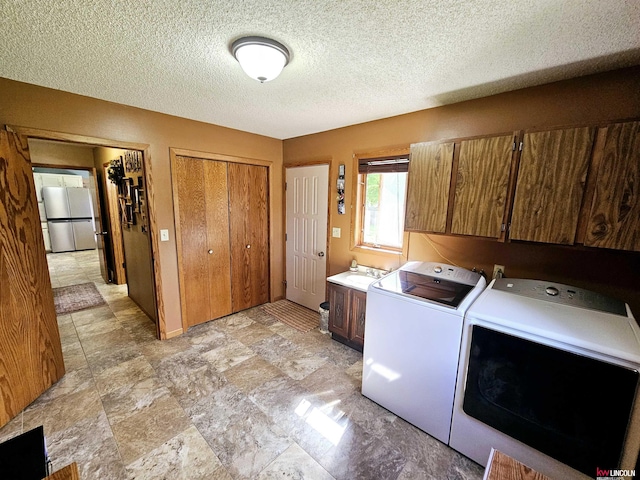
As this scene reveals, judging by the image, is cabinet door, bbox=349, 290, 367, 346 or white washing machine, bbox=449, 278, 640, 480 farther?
cabinet door, bbox=349, 290, 367, 346

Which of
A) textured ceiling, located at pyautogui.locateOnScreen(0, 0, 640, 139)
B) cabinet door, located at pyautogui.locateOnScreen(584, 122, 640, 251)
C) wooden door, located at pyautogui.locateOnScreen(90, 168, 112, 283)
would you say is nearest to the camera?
textured ceiling, located at pyautogui.locateOnScreen(0, 0, 640, 139)

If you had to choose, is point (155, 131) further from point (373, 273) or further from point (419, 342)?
point (419, 342)

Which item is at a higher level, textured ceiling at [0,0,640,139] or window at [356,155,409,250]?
textured ceiling at [0,0,640,139]

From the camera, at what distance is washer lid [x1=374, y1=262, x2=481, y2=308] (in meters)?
1.80

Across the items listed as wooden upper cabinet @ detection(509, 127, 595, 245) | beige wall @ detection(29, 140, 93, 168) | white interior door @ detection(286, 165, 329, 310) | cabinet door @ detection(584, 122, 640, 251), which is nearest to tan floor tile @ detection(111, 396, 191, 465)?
white interior door @ detection(286, 165, 329, 310)

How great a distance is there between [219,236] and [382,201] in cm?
205

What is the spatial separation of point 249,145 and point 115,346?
2.76 meters

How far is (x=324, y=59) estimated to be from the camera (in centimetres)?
159

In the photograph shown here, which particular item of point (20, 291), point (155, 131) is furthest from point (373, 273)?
point (20, 291)

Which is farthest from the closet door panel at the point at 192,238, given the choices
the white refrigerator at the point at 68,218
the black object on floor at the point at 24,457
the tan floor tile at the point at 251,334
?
the white refrigerator at the point at 68,218

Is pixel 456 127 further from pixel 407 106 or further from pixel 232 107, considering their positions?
pixel 232 107

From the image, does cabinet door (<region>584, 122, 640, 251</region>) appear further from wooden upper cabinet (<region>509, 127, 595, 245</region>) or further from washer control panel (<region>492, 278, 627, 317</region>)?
washer control panel (<region>492, 278, 627, 317</region>)

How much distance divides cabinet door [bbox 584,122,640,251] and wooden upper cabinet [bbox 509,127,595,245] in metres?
0.07

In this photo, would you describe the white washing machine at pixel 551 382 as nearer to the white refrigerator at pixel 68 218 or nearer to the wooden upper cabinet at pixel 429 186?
the wooden upper cabinet at pixel 429 186
